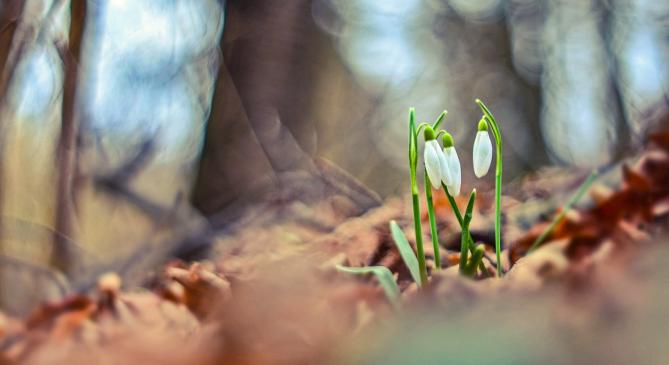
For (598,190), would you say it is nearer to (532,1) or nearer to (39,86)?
(39,86)

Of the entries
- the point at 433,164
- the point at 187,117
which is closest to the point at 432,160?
the point at 433,164

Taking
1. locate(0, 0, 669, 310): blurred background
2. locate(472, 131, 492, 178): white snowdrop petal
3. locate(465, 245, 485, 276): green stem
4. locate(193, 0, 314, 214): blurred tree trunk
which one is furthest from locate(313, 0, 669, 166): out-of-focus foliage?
locate(465, 245, 485, 276): green stem

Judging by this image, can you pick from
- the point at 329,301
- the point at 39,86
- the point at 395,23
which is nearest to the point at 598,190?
the point at 329,301

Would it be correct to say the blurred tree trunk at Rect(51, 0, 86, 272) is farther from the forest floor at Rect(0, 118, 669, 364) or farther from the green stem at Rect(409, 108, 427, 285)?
the green stem at Rect(409, 108, 427, 285)

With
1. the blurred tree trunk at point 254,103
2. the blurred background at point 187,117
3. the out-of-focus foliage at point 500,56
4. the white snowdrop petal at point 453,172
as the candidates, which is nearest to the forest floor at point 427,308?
the white snowdrop petal at point 453,172

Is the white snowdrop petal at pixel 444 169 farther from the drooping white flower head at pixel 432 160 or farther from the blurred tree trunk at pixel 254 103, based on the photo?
the blurred tree trunk at pixel 254 103

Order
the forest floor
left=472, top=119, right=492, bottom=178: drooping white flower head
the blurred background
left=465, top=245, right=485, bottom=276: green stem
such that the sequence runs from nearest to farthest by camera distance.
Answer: the forest floor, left=465, top=245, right=485, bottom=276: green stem, left=472, top=119, right=492, bottom=178: drooping white flower head, the blurred background

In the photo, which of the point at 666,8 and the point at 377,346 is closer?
the point at 377,346
